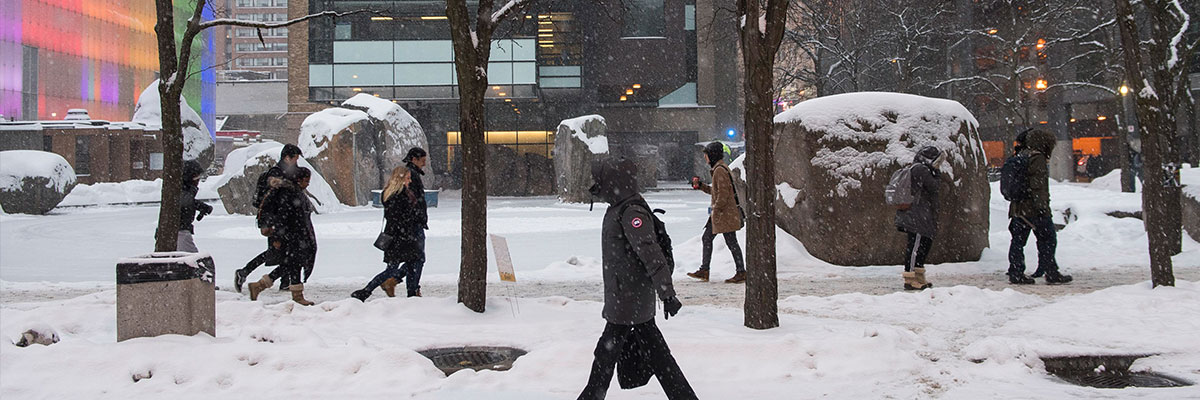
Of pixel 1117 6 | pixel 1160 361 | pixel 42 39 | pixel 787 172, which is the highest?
pixel 42 39

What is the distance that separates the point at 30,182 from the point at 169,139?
20112 millimetres

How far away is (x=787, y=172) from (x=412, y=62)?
27496mm

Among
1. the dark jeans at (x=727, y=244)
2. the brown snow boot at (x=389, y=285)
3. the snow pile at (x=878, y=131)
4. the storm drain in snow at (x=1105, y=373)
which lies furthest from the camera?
the snow pile at (x=878, y=131)

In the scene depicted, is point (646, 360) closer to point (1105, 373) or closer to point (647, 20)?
point (1105, 373)

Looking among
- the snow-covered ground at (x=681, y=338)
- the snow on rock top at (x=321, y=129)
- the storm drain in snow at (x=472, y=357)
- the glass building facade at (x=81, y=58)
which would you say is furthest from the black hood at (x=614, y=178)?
the glass building facade at (x=81, y=58)

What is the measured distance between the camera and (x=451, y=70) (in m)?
36.2

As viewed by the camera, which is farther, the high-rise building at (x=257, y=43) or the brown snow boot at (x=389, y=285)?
the high-rise building at (x=257, y=43)

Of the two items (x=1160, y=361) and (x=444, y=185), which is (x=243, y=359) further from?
(x=444, y=185)

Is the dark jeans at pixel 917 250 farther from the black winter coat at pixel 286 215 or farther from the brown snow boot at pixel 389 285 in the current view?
the black winter coat at pixel 286 215

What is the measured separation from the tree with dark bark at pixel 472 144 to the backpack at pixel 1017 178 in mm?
5603

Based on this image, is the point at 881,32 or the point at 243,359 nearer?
the point at 243,359

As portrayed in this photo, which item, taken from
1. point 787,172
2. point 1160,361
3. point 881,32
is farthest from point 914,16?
point 1160,361

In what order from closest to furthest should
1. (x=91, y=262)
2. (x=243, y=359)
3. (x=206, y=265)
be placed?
(x=243, y=359)
(x=206, y=265)
(x=91, y=262)

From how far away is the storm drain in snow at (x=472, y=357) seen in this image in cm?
579
